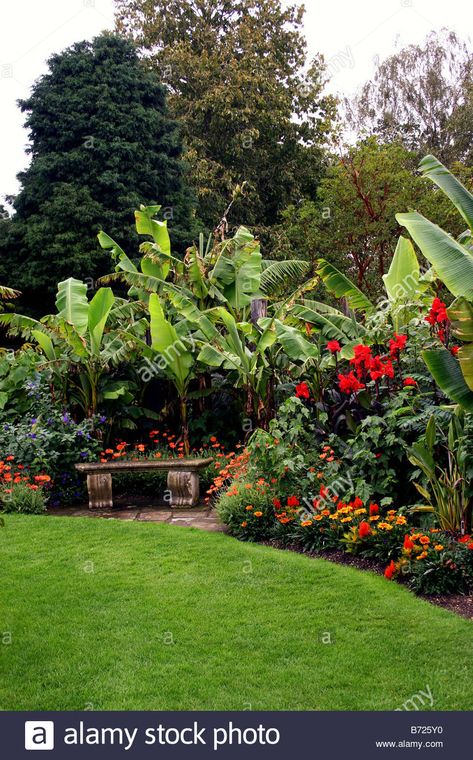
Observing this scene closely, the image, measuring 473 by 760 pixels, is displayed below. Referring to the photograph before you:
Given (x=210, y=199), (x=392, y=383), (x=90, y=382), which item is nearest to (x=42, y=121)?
(x=210, y=199)

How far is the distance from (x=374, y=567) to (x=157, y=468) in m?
3.47

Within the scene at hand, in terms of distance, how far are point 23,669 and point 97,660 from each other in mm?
428

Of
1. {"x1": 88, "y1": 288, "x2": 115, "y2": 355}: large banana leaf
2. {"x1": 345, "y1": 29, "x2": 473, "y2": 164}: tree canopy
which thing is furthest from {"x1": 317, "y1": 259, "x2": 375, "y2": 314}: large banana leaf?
{"x1": 345, "y1": 29, "x2": 473, "y2": 164}: tree canopy

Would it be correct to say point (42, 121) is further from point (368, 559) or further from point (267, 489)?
point (368, 559)

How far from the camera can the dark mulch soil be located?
4.77 meters

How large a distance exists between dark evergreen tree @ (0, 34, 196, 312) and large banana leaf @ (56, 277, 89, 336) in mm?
6045

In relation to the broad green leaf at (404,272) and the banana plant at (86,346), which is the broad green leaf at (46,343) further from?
the broad green leaf at (404,272)

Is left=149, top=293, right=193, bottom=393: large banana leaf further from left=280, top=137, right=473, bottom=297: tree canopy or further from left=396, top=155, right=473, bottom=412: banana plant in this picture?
left=280, top=137, right=473, bottom=297: tree canopy

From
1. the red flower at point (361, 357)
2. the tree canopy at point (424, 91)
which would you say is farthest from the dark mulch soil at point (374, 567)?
the tree canopy at point (424, 91)

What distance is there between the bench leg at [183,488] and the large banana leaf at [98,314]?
211 cm

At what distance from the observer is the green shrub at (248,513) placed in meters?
6.54

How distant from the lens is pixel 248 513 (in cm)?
664

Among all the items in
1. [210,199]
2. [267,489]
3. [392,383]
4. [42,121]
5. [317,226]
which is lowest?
[267,489]

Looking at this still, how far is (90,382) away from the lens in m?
9.32
